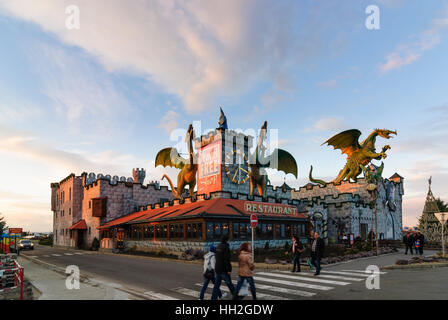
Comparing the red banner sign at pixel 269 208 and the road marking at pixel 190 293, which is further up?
the red banner sign at pixel 269 208

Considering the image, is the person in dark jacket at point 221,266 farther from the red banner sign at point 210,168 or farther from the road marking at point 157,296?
the red banner sign at point 210,168

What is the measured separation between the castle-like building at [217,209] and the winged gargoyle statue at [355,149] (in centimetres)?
182

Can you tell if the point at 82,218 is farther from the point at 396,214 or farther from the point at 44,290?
the point at 396,214

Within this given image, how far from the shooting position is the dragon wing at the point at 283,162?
35281 millimetres

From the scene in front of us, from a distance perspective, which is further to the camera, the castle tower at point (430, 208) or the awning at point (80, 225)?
the awning at point (80, 225)

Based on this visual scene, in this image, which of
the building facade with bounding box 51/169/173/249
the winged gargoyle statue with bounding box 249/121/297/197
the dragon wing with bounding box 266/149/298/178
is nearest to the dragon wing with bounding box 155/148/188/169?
the building facade with bounding box 51/169/173/249

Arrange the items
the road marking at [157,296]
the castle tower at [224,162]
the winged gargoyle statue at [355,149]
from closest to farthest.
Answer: the road marking at [157,296], the castle tower at [224,162], the winged gargoyle statue at [355,149]

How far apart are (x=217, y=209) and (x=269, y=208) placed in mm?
5583

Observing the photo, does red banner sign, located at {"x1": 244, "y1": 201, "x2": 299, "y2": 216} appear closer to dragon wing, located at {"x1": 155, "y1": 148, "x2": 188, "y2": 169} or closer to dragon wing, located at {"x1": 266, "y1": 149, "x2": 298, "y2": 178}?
dragon wing, located at {"x1": 266, "y1": 149, "x2": 298, "y2": 178}

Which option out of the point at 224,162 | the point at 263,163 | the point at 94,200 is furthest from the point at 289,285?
the point at 94,200

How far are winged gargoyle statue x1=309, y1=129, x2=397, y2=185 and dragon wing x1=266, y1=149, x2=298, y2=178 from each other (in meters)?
4.74

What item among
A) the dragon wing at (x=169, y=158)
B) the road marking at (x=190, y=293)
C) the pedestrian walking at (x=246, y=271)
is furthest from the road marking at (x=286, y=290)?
the dragon wing at (x=169, y=158)
